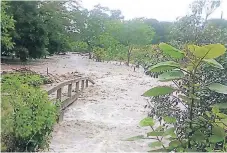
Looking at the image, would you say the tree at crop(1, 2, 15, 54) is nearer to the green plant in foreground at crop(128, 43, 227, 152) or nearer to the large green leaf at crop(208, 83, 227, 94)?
the green plant in foreground at crop(128, 43, 227, 152)

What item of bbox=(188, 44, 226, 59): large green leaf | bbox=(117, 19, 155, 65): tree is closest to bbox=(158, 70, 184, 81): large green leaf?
bbox=(188, 44, 226, 59): large green leaf

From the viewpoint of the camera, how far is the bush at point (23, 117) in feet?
8.90

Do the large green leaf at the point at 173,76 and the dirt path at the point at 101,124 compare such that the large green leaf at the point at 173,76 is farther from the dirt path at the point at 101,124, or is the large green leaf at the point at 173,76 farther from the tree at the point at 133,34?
the tree at the point at 133,34

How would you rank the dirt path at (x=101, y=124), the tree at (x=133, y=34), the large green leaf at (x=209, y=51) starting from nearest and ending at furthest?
the large green leaf at (x=209, y=51), the dirt path at (x=101, y=124), the tree at (x=133, y=34)

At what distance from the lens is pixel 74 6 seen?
1958 centimetres

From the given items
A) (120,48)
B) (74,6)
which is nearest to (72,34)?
(74,6)

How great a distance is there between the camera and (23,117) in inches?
110

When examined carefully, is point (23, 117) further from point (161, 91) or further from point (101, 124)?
point (101, 124)

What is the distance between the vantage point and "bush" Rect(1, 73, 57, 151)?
8.90 ft

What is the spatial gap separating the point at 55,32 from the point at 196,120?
17595 mm

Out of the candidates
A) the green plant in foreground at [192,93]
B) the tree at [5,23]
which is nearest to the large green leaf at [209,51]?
the green plant in foreground at [192,93]

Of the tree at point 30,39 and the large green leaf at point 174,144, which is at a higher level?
the tree at point 30,39

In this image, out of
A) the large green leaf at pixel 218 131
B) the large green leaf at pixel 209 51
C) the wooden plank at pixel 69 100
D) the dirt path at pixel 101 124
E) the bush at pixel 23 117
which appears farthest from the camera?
the wooden plank at pixel 69 100

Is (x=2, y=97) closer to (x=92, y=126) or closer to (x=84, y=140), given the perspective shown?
(x=84, y=140)
